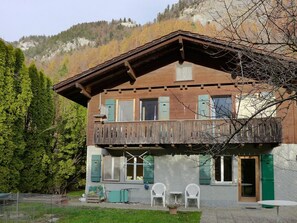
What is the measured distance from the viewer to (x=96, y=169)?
587 inches

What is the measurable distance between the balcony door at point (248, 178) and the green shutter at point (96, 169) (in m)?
5.58

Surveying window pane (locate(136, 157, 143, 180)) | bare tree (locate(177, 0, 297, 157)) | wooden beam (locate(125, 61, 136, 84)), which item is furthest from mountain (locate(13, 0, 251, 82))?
window pane (locate(136, 157, 143, 180))

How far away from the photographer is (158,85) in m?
15.0

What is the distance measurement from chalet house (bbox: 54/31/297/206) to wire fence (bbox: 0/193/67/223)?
4840 millimetres

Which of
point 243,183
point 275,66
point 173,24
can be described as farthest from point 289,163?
point 275,66

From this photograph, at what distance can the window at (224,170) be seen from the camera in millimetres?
13992

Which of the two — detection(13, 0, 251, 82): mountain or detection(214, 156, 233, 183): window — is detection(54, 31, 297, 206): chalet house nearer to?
detection(214, 156, 233, 183): window

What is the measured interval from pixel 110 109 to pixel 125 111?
0.65m

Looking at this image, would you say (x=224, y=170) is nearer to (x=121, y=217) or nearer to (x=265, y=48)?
(x=121, y=217)

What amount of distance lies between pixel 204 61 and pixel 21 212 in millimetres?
9246

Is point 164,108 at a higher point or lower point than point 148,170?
higher

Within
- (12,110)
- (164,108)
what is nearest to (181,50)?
(164,108)

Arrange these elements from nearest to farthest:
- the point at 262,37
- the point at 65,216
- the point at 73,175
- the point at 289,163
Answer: the point at 262,37 < the point at 65,216 < the point at 289,163 < the point at 73,175

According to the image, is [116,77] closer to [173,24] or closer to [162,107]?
[162,107]
